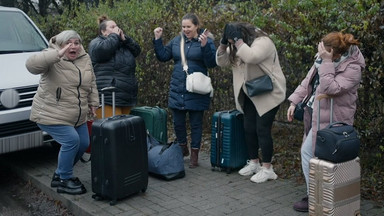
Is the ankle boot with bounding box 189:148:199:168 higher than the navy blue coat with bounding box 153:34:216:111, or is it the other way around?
the navy blue coat with bounding box 153:34:216:111

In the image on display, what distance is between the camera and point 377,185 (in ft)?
17.2

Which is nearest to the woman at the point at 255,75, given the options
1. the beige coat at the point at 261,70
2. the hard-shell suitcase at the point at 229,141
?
the beige coat at the point at 261,70

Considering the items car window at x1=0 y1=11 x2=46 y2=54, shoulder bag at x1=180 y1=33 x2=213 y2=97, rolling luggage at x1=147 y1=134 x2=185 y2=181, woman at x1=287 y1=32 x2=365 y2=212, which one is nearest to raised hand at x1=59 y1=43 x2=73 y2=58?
shoulder bag at x1=180 y1=33 x2=213 y2=97

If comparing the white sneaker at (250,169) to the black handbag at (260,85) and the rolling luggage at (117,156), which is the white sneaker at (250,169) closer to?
the black handbag at (260,85)

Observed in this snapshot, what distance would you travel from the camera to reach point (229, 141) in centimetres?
579

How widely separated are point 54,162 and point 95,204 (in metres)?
1.93

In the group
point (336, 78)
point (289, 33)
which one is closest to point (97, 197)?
point (336, 78)

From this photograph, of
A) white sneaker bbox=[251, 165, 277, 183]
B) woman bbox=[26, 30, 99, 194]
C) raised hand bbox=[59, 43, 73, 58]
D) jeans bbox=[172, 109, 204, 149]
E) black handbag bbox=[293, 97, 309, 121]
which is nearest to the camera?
black handbag bbox=[293, 97, 309, 121]

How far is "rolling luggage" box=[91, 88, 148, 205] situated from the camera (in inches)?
188

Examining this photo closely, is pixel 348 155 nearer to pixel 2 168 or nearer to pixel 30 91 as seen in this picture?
pixel 30 91

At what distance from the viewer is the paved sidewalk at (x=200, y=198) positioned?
15.8ft

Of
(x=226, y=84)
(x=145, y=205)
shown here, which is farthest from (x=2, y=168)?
(x=226, y=84)

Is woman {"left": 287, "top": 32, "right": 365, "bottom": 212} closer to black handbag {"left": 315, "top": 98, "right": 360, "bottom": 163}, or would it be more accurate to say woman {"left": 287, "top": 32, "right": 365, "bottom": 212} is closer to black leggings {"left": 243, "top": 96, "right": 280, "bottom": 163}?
black handbag {"left": 315, "top": 98, "right": 360, "bottom": 163}

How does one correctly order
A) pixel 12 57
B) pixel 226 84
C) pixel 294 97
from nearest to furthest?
pixel 294 97, pixel 12 57, pixel 226 84
